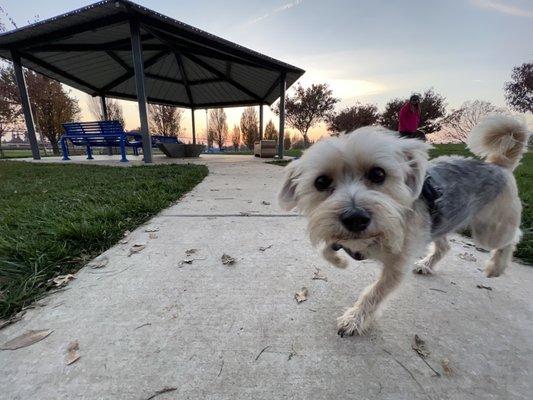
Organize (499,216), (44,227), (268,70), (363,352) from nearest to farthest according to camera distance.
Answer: (363,352) < (499,216) < (44,227) < (268,70)

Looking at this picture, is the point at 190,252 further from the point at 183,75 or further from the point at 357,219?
the point at 183,75

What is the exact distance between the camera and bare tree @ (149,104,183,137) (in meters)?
40.9

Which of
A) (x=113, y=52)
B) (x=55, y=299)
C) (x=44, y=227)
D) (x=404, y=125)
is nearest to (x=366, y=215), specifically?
(x=55, y=299)

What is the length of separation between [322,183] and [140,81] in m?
10.6

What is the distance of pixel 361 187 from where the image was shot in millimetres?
1868

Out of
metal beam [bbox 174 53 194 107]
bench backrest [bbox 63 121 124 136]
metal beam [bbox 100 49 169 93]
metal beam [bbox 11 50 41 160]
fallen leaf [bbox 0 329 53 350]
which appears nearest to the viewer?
fallen leaf [bbox 0 329 53 350]

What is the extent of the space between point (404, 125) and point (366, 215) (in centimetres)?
827

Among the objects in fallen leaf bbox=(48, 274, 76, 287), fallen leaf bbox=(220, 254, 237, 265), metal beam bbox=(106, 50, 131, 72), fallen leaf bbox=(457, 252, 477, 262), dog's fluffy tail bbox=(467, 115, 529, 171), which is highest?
metal beam bbox=(106, 50, 131, 72)

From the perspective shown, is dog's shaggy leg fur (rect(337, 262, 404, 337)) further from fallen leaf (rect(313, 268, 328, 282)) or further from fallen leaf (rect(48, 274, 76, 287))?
fallen leaf (rect(48, 274, 76, 287))

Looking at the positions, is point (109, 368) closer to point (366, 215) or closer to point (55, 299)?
point (55, 299)

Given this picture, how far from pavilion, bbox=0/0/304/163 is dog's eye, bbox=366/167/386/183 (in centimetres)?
1039

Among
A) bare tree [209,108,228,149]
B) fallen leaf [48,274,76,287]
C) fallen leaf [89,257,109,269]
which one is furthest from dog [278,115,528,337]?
bare tree [209,108,228,149]

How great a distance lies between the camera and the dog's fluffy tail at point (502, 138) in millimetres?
2613

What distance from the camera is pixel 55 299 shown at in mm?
2012
